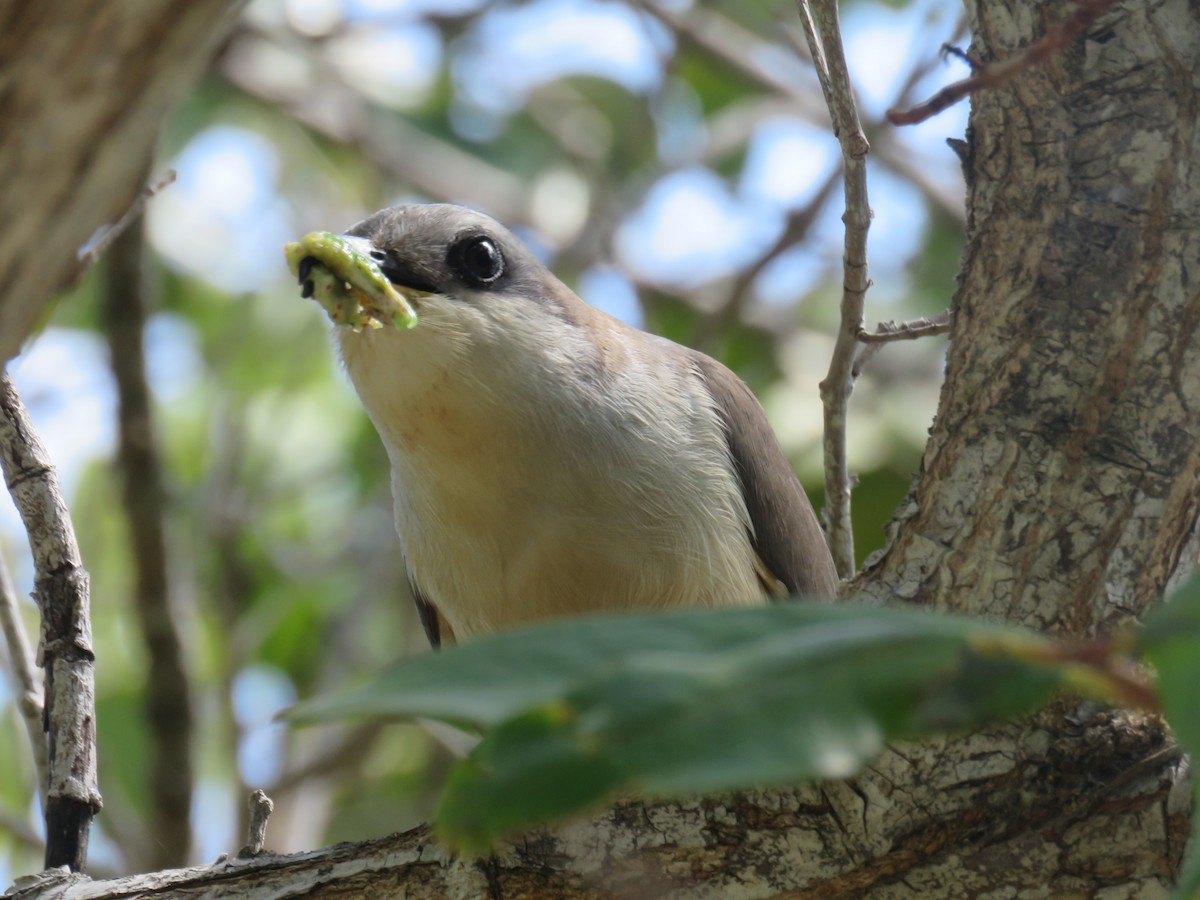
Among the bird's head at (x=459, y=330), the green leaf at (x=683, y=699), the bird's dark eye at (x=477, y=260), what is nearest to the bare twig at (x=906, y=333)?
the bird's head at (x=459, y=330)

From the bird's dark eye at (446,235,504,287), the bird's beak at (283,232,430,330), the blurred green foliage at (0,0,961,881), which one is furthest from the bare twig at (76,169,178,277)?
the blurred green foliage at (0,0,961,881)

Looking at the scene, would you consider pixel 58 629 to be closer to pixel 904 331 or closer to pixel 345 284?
pixel 345 284

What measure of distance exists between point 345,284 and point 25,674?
1329 mm

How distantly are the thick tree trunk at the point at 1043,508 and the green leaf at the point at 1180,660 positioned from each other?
4.55 ft

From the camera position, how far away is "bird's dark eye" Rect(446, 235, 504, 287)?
3.87 m

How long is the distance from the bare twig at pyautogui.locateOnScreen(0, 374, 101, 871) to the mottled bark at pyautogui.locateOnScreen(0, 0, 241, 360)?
66.9 inches

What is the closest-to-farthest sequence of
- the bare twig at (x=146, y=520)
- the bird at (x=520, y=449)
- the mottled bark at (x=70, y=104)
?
1. the mottled bark at (x=70, y=104)
2. the bird at (x=520, y=449)
3. the bare twig at (x=146, y=520)

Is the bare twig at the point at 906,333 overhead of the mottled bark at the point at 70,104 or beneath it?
beneath

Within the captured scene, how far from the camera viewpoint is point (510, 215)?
824 centimetres

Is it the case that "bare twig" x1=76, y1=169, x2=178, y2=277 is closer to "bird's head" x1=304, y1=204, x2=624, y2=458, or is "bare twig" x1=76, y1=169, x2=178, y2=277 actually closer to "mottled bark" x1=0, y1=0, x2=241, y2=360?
"bird's head" x1=304, y1=204, x2=624, y2=458

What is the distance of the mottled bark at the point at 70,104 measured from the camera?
1529mm

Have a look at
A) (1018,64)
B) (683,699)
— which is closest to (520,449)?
(1018,64)

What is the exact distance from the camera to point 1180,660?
4.00 feet

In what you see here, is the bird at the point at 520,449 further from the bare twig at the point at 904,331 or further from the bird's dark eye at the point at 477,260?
the bare twig at the point at 904,331
